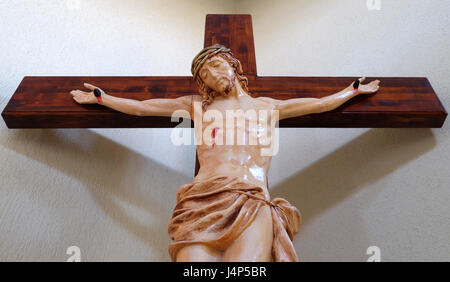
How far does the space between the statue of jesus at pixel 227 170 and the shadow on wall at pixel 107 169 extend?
0.33 metres

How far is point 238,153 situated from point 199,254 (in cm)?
48

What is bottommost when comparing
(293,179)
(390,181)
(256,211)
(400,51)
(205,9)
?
(256,211)

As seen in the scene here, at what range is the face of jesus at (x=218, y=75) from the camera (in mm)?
1965

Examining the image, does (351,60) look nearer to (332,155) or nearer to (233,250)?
(332,155)

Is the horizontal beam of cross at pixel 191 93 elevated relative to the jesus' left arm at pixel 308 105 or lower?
elevated

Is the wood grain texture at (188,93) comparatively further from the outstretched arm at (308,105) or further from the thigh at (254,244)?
the thigh at (254,244)

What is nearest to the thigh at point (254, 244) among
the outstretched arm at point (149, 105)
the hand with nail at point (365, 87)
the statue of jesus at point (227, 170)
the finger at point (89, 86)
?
the statue of jesus at point (227, 170)

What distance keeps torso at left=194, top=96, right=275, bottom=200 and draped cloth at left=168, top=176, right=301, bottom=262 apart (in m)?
0.09

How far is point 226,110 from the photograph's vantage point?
1927mm

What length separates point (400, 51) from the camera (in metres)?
2.71

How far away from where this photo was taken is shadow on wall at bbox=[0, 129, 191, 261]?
2365 mm
